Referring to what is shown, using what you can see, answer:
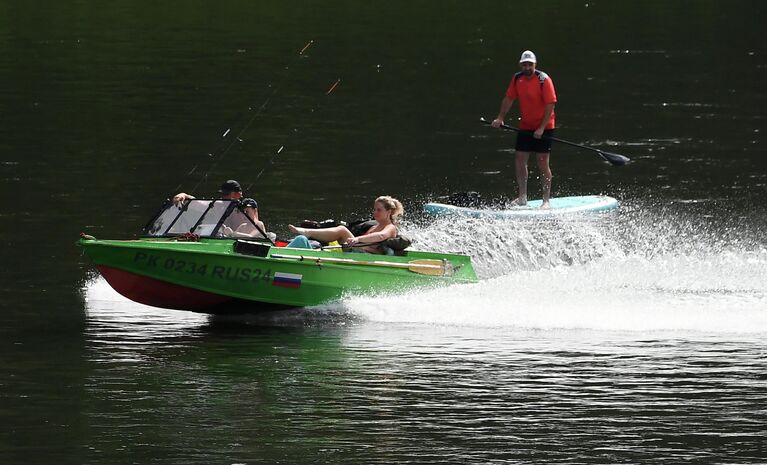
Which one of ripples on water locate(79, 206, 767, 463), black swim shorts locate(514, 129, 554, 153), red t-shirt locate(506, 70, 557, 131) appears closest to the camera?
ripples on water locate(79, 206, 767, 463)

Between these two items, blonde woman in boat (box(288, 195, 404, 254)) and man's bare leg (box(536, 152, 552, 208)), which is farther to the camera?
man's bare leg (box(536, 152, 552, 208))

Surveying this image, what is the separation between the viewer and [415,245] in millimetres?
26812

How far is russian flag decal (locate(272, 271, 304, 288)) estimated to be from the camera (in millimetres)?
21031

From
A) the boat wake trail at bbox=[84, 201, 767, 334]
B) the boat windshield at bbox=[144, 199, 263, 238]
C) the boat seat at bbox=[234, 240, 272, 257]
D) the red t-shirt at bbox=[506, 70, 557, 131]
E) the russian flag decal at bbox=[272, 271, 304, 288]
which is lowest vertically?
the boat wake trail at bbox=[84, 201, 767, 334]

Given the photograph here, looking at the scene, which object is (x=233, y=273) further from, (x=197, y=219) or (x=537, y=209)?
(x=537, y=209)

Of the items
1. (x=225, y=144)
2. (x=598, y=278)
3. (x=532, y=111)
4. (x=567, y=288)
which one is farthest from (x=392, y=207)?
(x=225, y=144)

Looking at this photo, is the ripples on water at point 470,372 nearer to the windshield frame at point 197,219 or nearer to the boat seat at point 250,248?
the boat seat at point 250,248

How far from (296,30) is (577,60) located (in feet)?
41.6

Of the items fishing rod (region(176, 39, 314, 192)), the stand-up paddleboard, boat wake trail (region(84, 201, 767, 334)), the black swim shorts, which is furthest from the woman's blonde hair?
fishing rod (region(176, 39, 314, 192))

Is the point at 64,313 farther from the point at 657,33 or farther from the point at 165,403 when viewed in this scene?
the point at 657,33

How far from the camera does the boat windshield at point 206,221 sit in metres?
21.5

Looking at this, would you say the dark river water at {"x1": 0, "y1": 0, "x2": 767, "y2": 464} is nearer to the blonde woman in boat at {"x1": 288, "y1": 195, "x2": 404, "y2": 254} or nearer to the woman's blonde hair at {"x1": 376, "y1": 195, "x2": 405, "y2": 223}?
the blonde woman in boat at {"x1": 288, "y1": 195, "x2": 404, "y2": 254}

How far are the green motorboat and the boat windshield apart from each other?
12mm

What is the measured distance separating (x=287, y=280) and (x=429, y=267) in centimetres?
205
